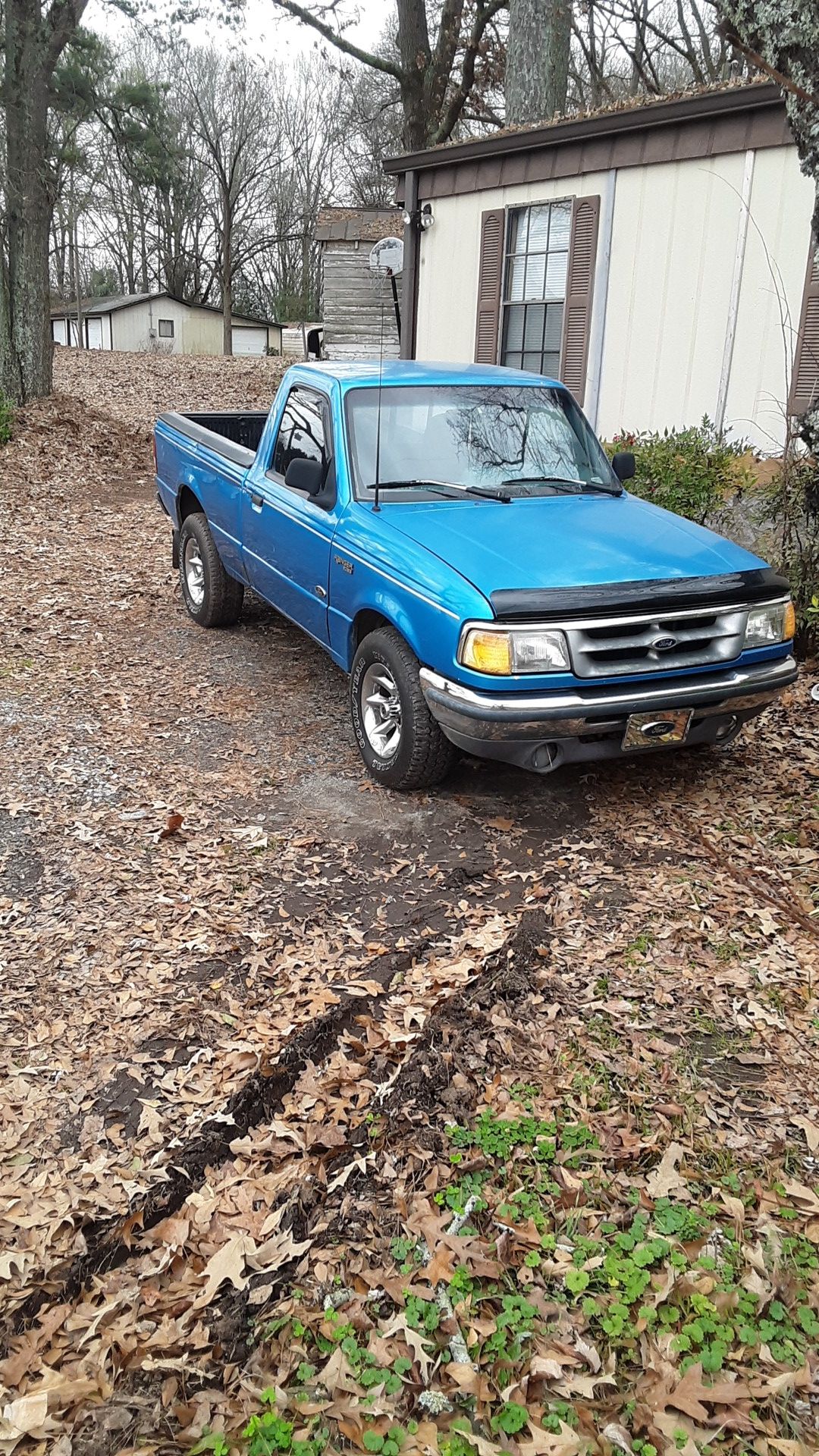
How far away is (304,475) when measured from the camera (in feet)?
18.4

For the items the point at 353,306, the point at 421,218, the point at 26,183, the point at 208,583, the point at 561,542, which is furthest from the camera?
the point at 353,306

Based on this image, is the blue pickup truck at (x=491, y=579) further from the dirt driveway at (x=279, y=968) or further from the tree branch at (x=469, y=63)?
the tree branch at (x=469, y=63)

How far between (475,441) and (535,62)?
44.4ft

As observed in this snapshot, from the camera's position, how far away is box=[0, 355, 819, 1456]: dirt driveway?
9.39 feet

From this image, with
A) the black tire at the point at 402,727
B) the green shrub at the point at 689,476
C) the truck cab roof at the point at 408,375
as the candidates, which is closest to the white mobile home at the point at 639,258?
the green shrub at the point at 689,476

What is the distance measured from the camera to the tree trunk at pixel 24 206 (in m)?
15.7

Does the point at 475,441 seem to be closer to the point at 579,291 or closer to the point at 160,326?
the point at 579,291

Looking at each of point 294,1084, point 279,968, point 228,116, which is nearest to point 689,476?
point 279,968

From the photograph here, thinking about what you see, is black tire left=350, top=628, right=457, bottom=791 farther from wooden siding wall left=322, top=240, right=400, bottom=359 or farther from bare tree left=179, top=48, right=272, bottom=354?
→ bare tree left=179, top=48, right=272, bottom=354

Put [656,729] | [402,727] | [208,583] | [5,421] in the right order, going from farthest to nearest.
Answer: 1. [5,421]
2. [208,583]
3. [402,727]
4. [656,729]

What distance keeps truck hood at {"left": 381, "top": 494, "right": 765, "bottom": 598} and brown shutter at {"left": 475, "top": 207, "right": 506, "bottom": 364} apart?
7299 millimetres

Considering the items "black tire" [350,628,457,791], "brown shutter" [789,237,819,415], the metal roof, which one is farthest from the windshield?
the metal roof

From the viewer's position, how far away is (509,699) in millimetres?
4465

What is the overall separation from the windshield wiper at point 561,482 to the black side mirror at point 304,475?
37.6 inches
